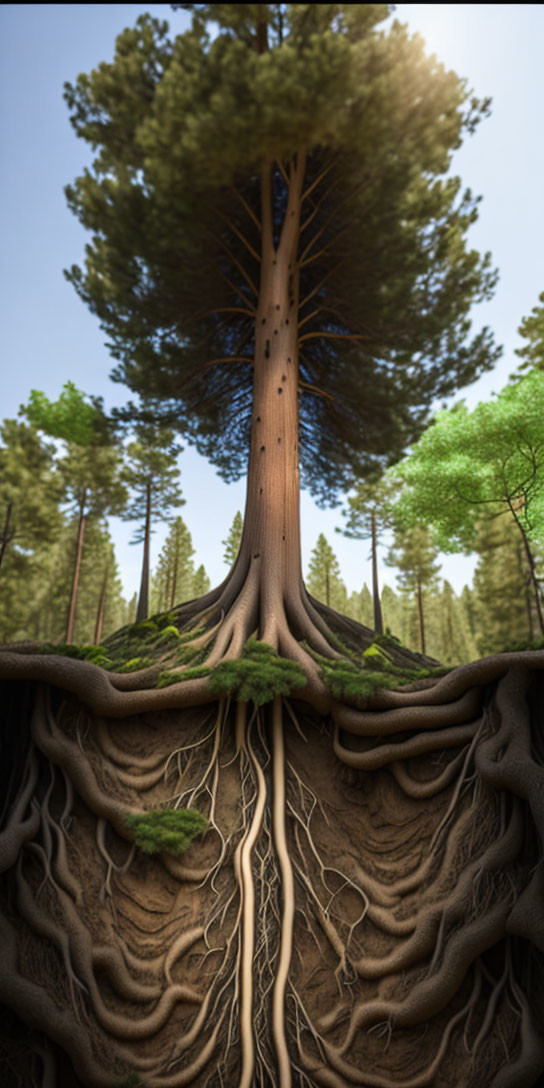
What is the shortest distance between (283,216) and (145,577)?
472 inches

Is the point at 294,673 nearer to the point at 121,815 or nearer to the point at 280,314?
the point at 121,815

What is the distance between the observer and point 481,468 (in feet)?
35.3

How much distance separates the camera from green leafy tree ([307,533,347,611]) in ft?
104

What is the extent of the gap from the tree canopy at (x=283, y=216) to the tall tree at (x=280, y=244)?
0.02m

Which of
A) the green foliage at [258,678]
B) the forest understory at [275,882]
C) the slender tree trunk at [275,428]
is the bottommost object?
the forest understory at [275,882]

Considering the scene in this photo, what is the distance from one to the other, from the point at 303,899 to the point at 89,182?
7622 millimetres

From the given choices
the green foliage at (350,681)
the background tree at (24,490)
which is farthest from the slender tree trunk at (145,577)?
the green foliage at (350,681)

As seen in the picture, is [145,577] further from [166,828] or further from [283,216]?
[166,828]

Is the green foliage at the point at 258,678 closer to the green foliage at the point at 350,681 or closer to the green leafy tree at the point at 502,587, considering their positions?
the green foliage at the point at 350,681

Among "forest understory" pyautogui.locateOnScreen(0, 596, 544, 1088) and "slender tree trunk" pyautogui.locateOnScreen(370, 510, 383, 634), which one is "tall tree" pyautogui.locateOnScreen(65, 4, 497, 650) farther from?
"slender tree trunk" pyautogui.locateOnScreen(370, 510, 383, 634)

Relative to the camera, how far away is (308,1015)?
3.23 metres

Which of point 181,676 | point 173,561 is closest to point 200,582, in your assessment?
point 173,561

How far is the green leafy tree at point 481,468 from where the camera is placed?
10.1 m

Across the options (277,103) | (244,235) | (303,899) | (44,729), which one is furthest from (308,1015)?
(244,235)
